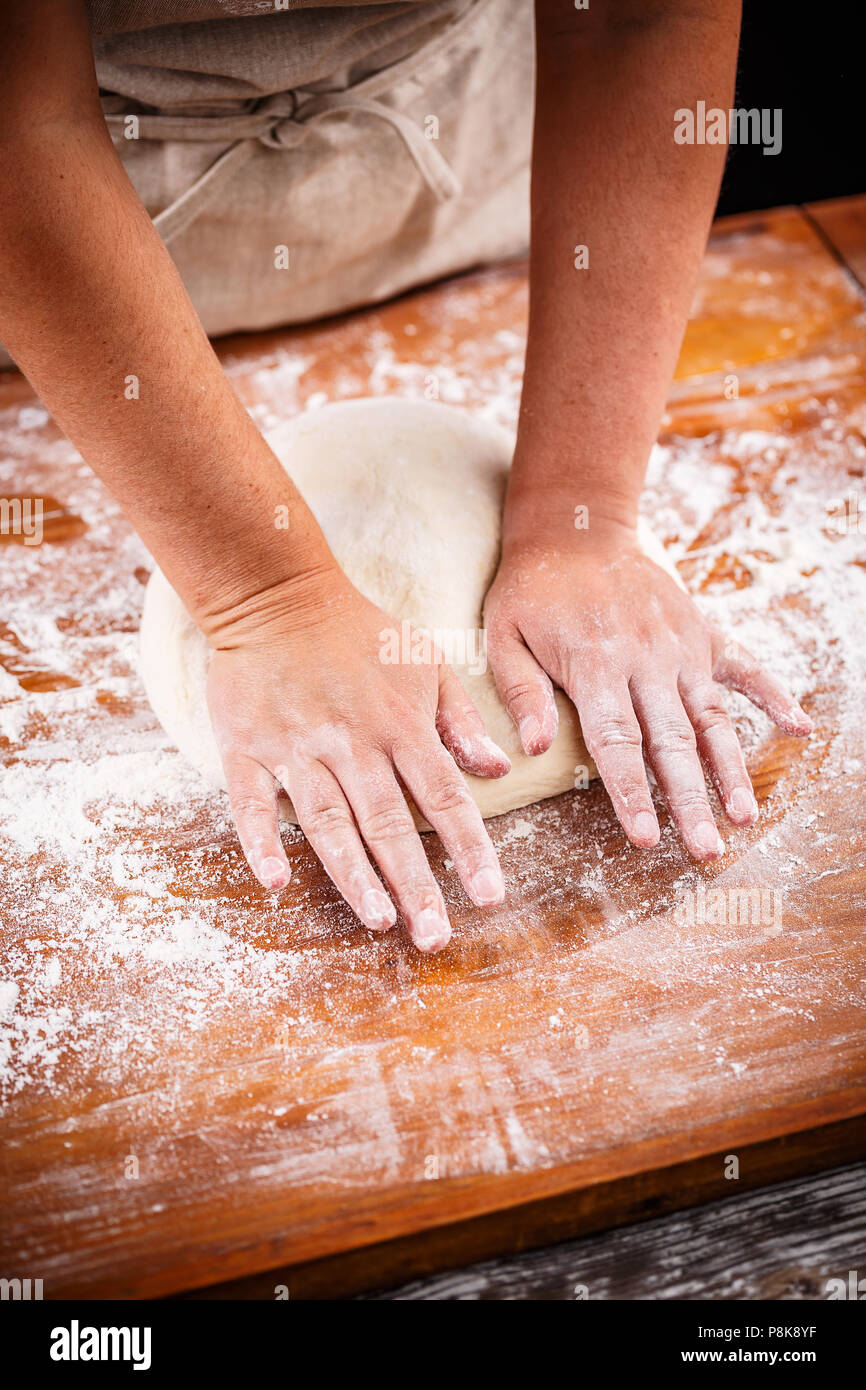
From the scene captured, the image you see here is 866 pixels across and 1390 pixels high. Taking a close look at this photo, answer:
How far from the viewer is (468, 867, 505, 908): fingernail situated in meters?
1.11

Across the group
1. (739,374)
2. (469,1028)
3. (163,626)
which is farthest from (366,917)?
(739,374)

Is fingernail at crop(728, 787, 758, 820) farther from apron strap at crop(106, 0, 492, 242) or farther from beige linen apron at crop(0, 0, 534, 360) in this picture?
apron strap at crop(106, 0, 492, 242)

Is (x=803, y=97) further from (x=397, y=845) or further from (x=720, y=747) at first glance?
(x=397, y=845)

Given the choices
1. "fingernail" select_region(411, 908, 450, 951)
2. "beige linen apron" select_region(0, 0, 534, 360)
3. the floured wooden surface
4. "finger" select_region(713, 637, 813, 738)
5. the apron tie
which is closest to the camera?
the floured wooden surface

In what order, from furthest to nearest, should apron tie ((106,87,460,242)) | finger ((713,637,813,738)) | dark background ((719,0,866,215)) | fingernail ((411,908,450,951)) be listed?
dark background ((719,0,866,215)) → apron tie ((106,87,460,242)) → finger ((713,637,813,738)) → fingernail ((411,908,450,951))

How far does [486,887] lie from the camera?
1106 mm

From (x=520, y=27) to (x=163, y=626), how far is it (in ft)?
4.16

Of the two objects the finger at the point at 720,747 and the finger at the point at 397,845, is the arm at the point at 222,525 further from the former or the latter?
the finger at the point at 720,747

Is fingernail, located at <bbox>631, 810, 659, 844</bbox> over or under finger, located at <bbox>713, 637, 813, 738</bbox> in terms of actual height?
under

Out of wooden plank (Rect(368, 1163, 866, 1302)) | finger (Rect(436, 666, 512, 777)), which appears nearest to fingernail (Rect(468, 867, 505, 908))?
finger (Rect(436, 666, 512, 777))

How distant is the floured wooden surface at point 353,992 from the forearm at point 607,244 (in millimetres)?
301

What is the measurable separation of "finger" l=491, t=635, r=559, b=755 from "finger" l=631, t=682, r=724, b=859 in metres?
0.11

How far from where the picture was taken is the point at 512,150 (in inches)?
77.4

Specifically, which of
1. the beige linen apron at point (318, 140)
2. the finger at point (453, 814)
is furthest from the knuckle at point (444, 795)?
the beige linen apron at point (318, 140)
